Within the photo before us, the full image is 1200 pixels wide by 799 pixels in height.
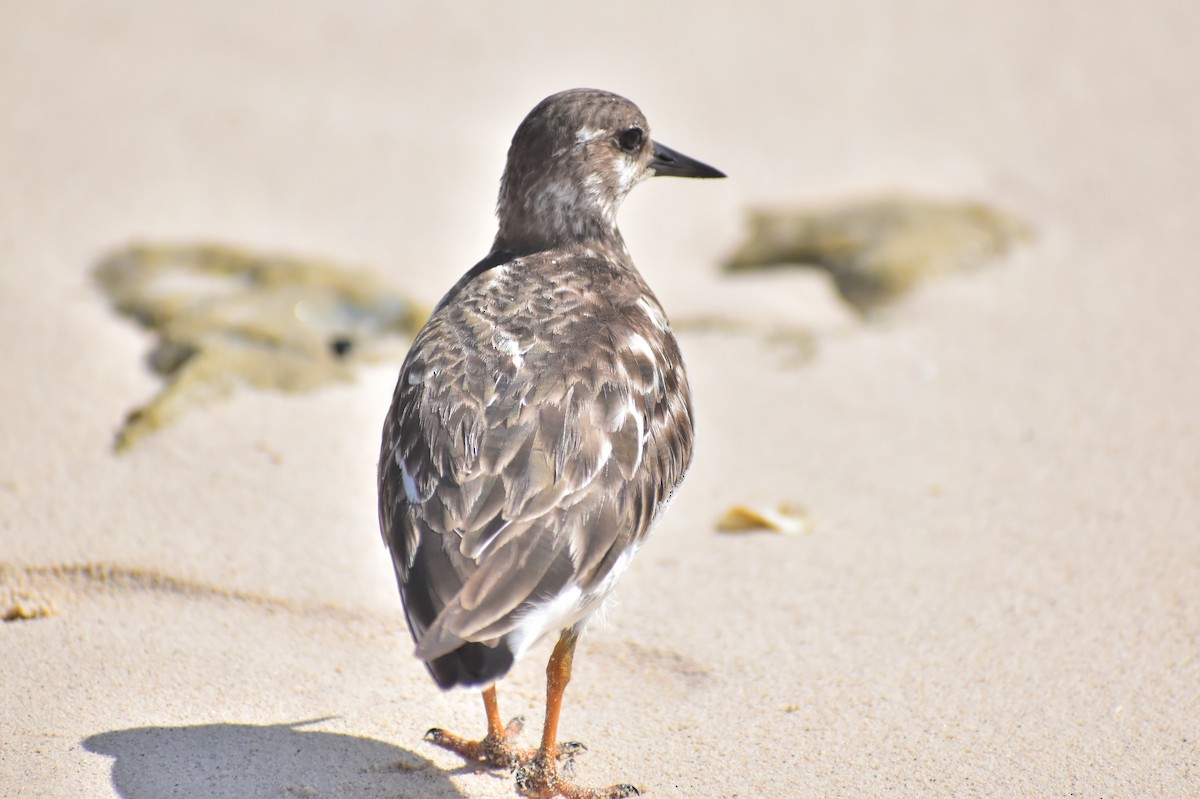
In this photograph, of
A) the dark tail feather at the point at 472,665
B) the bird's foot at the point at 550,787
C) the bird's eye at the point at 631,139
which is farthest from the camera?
the bird's eye at the point at 631,139

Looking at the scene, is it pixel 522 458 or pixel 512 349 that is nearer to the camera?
pixel 522 458

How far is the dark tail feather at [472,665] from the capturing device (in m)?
3.33

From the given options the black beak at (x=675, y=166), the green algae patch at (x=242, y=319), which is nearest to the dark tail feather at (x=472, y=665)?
the black beak at (x=675, y=166)

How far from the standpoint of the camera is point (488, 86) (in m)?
8.63

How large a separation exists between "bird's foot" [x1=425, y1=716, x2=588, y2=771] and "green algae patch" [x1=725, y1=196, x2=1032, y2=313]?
11.3ft

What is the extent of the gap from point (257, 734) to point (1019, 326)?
4285 millimetres

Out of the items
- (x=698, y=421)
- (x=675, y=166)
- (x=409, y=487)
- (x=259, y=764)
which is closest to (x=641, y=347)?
(x=409, y=487)

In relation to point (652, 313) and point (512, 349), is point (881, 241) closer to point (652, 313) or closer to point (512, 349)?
point (652, 313)

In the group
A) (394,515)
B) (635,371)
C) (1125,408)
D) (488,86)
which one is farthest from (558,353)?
(488,86)

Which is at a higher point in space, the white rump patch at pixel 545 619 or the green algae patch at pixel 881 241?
the green algae patch at pixel 881 241

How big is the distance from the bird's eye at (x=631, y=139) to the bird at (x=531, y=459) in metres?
0.15

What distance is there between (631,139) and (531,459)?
172cm

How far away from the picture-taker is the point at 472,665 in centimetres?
337

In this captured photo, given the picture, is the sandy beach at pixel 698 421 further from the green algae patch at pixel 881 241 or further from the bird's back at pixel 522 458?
the bird's back at pixel 522 458
